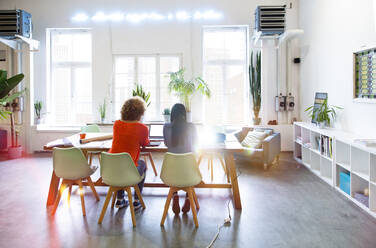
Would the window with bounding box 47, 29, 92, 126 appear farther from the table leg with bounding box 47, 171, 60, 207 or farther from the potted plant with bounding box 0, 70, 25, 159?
the table leg with bounding box 47, 171, 60, 207

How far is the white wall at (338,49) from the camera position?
4.40 metres

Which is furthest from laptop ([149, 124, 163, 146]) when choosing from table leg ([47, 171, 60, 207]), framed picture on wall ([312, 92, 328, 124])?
framed picture on wall ([312, 92, 328, 124])

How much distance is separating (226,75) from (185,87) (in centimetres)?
122

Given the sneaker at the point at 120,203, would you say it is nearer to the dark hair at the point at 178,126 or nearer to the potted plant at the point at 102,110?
the dark hair at the point at 178,126

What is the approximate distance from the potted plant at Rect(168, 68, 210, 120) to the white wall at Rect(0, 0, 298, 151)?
0.82 ft

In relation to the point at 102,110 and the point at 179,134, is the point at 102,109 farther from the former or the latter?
the point at 179,134

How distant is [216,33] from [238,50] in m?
0.65

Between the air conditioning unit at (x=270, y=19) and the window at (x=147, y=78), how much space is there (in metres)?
2.21

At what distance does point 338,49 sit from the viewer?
5.20 metres

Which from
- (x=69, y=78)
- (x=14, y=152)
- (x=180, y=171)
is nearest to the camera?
(x=180, y=171)

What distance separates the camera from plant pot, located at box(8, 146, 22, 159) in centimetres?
674

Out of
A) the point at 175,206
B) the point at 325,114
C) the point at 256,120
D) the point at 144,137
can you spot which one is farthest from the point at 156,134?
the point at 256,120

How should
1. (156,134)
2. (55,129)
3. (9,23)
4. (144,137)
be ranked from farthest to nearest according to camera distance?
(55,129) → (9,23) → (156,134) → (144,137)

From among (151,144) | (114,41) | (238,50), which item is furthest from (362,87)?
(114,41)
